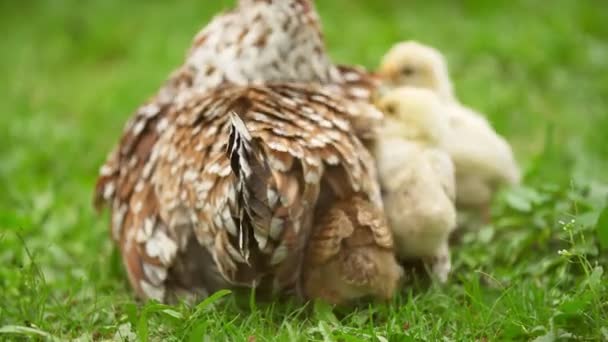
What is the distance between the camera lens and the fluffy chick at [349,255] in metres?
2.53

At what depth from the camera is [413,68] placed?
3.41 meters

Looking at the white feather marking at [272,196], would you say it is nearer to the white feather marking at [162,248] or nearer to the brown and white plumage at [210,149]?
the brown and white plumage at [210,149]

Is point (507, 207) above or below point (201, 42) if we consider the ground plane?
below

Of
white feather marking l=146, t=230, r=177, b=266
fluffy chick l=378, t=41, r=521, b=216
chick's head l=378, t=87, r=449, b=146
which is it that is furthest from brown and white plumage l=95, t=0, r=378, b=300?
fluffy chick l=378, t=41, r=521, b=216

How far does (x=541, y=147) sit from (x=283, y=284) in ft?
7.83

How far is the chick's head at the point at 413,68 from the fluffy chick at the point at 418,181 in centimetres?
41

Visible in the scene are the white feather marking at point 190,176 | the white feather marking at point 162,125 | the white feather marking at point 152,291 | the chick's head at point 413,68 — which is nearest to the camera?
the white feather marking at point 190,176

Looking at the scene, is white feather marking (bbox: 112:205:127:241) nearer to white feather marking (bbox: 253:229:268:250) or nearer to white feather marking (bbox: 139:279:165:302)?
white feather marking (bbox: 139:279:165:302)

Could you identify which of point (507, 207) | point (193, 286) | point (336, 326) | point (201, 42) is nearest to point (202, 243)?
point (193, 286)

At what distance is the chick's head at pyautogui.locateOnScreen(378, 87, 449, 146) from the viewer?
9.52 ft

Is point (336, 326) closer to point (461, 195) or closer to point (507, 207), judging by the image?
point (461, 195)

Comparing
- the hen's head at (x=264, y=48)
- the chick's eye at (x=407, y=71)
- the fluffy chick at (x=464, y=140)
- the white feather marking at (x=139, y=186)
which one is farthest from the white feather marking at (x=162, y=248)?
the chick's eye at (x=407, y=71)

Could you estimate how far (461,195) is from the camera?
10.7 feet

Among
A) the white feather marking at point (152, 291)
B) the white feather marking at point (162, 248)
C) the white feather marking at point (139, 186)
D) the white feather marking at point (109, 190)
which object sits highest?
the white feather marking at point (139, 186)
